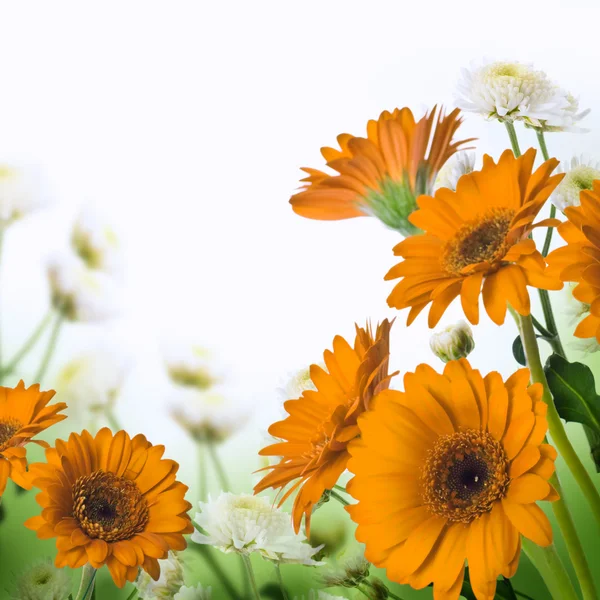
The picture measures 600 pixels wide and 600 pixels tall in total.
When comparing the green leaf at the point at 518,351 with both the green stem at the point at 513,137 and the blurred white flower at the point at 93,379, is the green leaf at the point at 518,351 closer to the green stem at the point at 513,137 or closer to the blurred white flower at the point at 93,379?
the green stem at the point at 513,137

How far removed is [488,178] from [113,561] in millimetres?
477

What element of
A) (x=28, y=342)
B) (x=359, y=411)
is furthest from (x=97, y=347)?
(x=359, y=411)

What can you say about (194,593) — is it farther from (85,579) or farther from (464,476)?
(464,476)

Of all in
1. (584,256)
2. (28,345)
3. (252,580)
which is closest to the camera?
(584,256)

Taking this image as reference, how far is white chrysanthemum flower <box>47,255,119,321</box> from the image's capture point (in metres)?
0.83

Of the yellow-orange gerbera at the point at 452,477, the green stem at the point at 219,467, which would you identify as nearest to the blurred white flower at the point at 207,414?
the green stem at the point at 219,467

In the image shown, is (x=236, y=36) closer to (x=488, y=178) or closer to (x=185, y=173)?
(x=185, y=173)

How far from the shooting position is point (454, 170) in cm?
69

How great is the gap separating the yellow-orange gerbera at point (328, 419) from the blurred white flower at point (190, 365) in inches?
6.3

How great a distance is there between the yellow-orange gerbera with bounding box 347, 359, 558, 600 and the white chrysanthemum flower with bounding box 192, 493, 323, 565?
17 cm

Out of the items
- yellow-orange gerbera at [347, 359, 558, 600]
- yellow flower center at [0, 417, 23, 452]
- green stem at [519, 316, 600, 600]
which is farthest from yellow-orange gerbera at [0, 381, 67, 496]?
green stem at [519, 316, 600, 600]

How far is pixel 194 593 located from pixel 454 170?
488 mm

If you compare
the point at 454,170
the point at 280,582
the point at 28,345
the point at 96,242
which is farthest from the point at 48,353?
the point at 454,170

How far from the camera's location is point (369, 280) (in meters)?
0.75
